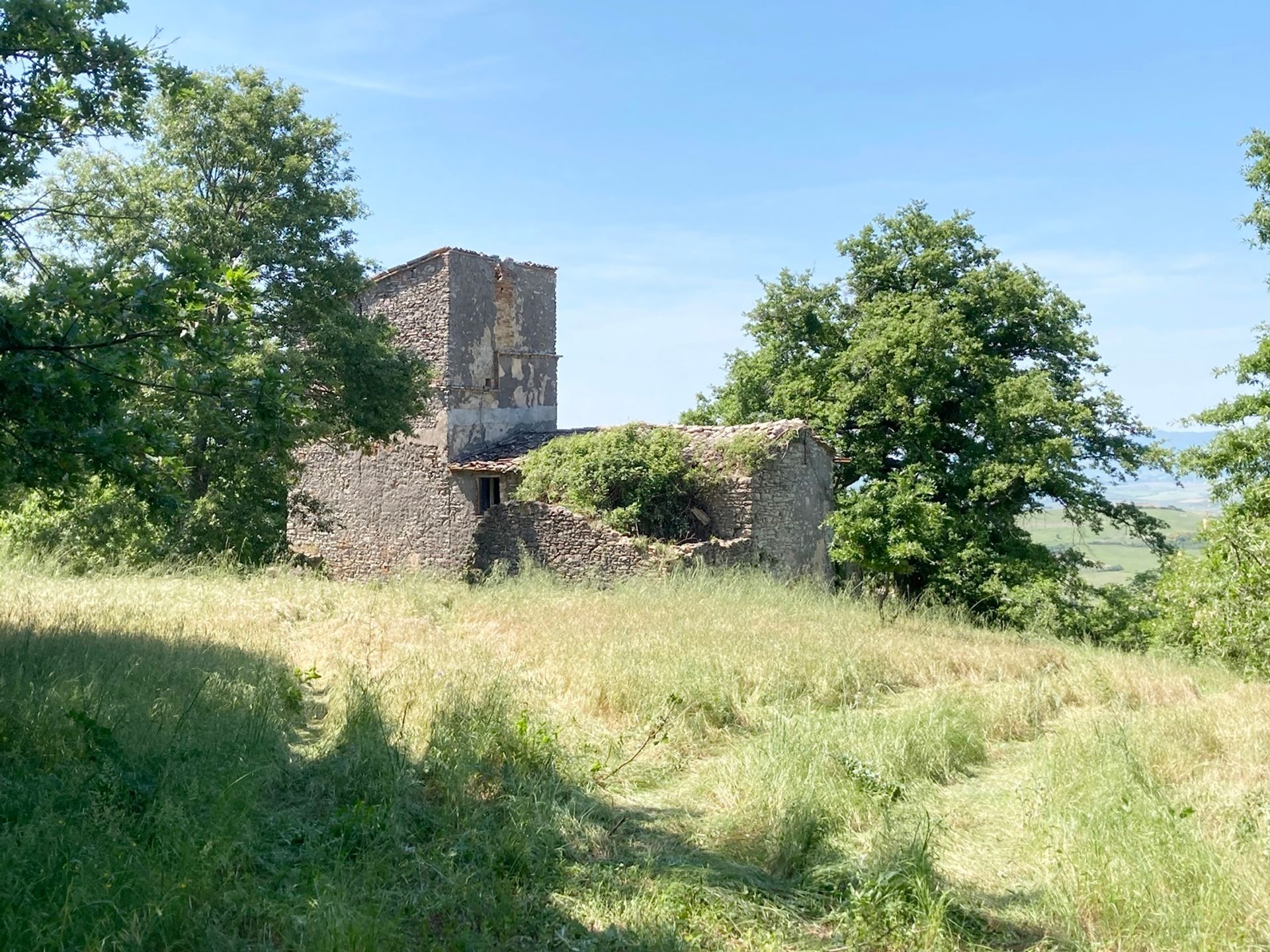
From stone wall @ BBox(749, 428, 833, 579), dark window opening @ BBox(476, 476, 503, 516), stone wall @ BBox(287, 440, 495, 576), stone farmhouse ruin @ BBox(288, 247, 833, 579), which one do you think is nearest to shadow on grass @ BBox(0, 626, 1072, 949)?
stone farmhouse ruin @ BBox(288, 247, 833, 579)

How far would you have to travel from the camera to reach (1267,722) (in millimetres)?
7574

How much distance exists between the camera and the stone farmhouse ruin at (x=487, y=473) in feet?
60.8

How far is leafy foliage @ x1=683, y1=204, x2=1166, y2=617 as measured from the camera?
21266 mm

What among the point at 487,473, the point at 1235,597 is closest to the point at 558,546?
the point at 487,473

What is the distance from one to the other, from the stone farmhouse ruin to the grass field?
8.19 metres

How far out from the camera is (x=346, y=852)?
5.10 meters

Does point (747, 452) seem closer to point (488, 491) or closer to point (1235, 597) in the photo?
point (488, 491)

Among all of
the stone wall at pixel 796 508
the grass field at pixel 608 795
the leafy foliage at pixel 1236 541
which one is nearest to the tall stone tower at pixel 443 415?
the stone wall at pixel 796 508

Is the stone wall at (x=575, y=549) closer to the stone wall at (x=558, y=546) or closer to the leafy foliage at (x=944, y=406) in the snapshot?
the stone wall at (x=558, y=546)

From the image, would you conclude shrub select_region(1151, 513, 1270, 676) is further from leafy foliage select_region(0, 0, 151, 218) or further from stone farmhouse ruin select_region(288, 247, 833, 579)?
leafy foliage select_region(0, 0, 151, 218)

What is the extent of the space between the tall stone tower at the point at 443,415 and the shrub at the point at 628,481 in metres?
2.87

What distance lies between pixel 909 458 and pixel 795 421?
15.0ft

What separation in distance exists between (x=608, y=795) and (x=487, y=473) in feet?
48.8

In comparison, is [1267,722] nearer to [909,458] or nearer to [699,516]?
[699,516]
